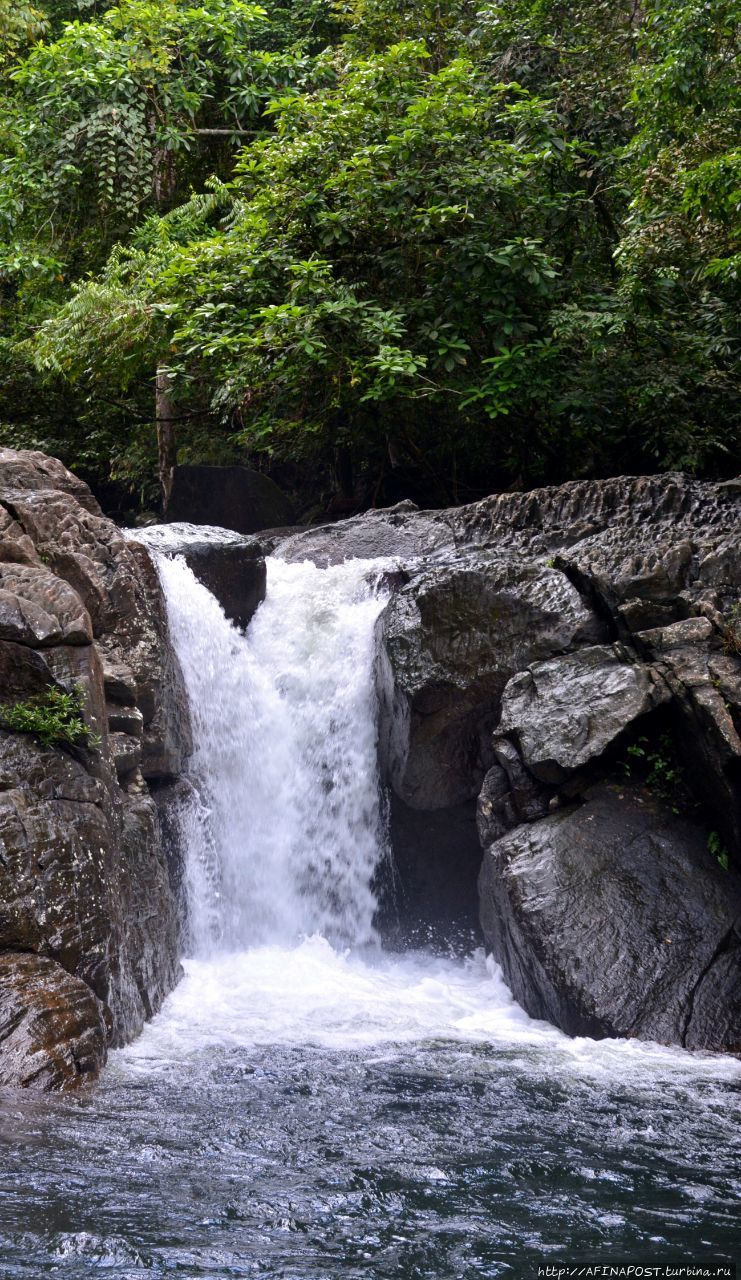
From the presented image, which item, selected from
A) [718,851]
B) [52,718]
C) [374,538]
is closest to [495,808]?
[718,851]

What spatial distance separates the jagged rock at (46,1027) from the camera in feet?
19.7

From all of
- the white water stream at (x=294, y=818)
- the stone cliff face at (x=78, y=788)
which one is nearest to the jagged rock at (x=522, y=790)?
the white water stream at (x=294, y=818)

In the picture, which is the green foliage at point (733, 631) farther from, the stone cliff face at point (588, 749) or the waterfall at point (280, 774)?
the waterfall at point (280, 774)

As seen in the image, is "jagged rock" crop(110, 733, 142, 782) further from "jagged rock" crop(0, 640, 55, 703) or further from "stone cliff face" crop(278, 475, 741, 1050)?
"stone cliff face" crop(278, 475, 741, 1050)

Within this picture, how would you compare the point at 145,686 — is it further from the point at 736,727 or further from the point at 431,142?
the point at 431,142

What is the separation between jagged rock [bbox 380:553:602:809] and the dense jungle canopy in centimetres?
337

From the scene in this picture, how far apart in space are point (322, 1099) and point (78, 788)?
251 cm

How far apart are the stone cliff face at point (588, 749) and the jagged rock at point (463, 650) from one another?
17mm

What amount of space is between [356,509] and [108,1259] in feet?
44.6

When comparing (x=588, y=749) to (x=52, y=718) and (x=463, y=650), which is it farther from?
(x=52, y=718)

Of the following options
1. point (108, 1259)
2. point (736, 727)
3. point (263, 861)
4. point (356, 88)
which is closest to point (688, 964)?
point (736, 727)

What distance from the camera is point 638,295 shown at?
470 inches

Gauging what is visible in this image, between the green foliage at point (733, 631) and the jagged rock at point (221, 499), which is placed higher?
the jagged rock at point (221, 499)

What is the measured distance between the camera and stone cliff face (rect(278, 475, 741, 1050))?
25.8 feet
